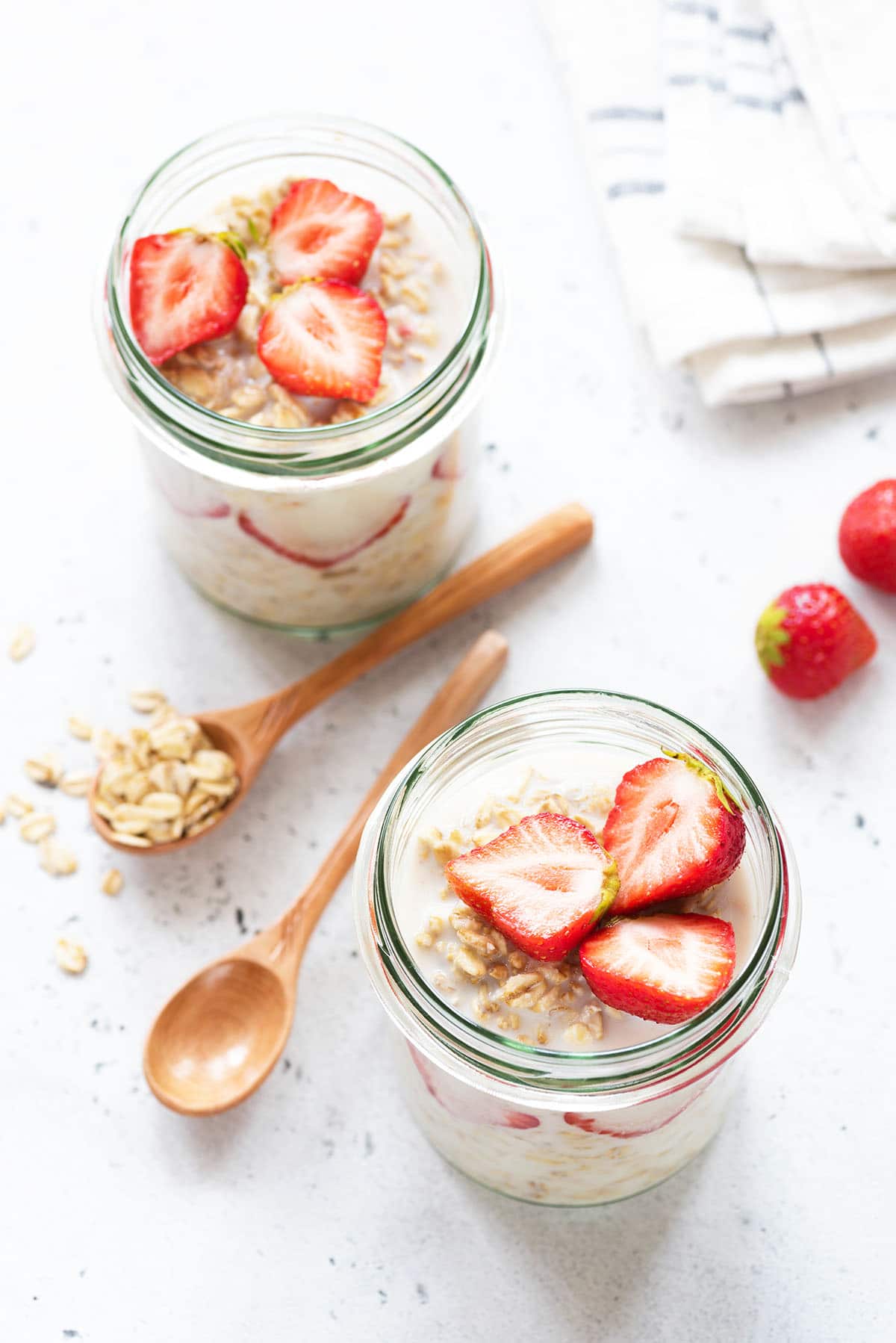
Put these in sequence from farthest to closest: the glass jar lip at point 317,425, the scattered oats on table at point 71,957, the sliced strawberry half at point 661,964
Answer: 1. the scattered oats on table at point 71,957
2. the glass jar lip at point 317,425
3. the sliced strawberry half at point 661,964

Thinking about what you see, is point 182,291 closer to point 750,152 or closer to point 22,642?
point 22,642

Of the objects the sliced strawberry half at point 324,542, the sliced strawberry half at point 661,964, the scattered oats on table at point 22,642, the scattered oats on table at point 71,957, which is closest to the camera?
the sliced strawberry half at point 661,964

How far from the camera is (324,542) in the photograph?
4.80 feet

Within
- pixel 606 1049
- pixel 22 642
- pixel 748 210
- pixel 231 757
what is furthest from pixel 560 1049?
pixel 748 210

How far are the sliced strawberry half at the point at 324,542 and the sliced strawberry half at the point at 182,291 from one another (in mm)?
174

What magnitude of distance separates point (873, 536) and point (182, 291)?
765mm

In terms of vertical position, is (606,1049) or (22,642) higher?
(22,642)

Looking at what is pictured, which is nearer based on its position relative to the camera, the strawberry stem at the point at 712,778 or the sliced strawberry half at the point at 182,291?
the strawberry stem at the point at 712,778

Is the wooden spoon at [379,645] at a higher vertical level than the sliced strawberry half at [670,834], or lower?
higher

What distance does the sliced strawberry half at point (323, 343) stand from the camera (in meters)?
1.37

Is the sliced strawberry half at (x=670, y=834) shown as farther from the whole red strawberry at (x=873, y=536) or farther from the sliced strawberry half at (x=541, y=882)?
the whole red strawberry at (x=873, y=536)

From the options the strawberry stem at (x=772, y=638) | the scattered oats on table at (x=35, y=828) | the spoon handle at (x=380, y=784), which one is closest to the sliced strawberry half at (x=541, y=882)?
the spoon handle at (x=380, y=784)

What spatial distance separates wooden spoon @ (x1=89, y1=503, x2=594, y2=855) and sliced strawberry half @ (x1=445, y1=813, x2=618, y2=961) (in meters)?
0.44

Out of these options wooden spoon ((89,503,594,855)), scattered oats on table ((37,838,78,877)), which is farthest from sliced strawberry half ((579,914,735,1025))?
scattered oats on table ((37,838,78,877))
